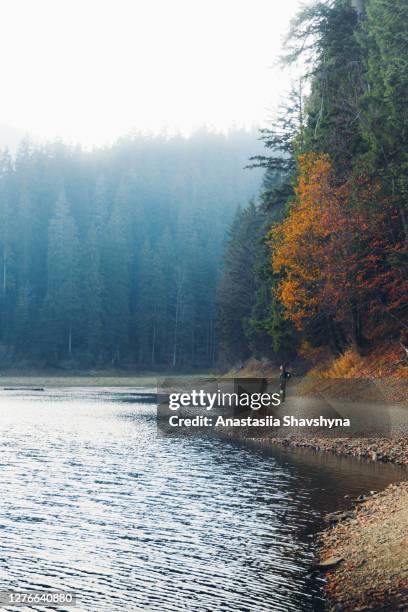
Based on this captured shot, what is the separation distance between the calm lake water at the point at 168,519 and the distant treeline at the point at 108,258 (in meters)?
72.7

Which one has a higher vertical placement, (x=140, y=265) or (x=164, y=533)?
(x=140, y=265)

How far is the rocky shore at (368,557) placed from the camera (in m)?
9.91

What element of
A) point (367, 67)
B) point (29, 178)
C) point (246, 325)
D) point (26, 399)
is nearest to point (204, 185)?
point (29, 178)

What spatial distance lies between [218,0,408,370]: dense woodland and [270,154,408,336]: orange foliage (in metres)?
0.05

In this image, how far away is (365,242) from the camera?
108ft

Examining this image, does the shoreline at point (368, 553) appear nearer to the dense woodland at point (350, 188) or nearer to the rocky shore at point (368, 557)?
the rocky shore at point (368, 557)

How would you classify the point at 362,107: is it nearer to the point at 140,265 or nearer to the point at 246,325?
the point at 246,325

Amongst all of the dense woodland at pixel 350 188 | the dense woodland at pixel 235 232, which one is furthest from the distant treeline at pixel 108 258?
the dense woodland at pixel 350 188

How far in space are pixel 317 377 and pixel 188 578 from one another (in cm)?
2564

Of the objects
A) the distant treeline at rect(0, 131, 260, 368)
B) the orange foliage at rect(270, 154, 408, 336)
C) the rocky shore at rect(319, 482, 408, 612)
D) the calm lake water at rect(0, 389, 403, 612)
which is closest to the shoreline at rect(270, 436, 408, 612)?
the rocky shore at rect(319, 482, 408, 612)

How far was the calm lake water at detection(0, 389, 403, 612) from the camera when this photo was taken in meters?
10.7

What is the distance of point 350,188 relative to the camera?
3362 centimetres

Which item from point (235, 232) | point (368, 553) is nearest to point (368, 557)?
point (368, 553)

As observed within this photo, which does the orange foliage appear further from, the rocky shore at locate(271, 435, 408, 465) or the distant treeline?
the distant treeline
